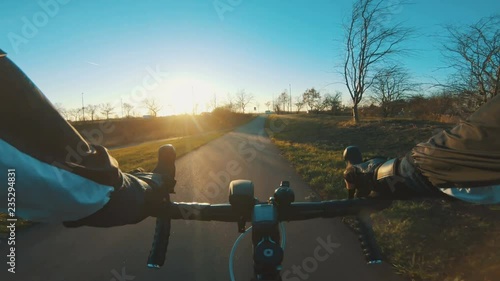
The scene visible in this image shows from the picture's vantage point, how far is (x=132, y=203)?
43.1 inches

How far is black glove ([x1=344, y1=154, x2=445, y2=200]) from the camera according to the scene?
118cm

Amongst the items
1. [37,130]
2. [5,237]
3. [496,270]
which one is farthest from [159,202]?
[5,237]

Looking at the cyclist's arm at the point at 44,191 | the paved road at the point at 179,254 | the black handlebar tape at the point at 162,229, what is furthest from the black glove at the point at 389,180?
the paved road at the point at 179,254

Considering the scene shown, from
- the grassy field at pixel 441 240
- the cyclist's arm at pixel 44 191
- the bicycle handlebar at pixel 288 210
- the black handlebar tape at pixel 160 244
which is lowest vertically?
the grassy field at pixel 441 240

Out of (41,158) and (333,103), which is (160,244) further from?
(333,103)

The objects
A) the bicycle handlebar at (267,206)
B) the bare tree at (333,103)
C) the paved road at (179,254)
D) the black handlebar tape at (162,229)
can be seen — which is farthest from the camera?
the bare tree at (333,103)

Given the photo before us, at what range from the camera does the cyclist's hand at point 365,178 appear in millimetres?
1399

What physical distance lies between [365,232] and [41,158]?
1.30 m

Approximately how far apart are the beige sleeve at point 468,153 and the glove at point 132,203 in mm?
951

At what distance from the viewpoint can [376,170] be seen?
1369 mm

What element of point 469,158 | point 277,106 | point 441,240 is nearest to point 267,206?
point 469,158

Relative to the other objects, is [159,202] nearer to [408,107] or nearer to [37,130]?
[37,130]

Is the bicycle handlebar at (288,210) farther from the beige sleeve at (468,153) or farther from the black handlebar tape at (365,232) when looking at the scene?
the beige sleeve at (468,153)

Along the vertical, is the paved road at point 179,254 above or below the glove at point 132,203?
below
